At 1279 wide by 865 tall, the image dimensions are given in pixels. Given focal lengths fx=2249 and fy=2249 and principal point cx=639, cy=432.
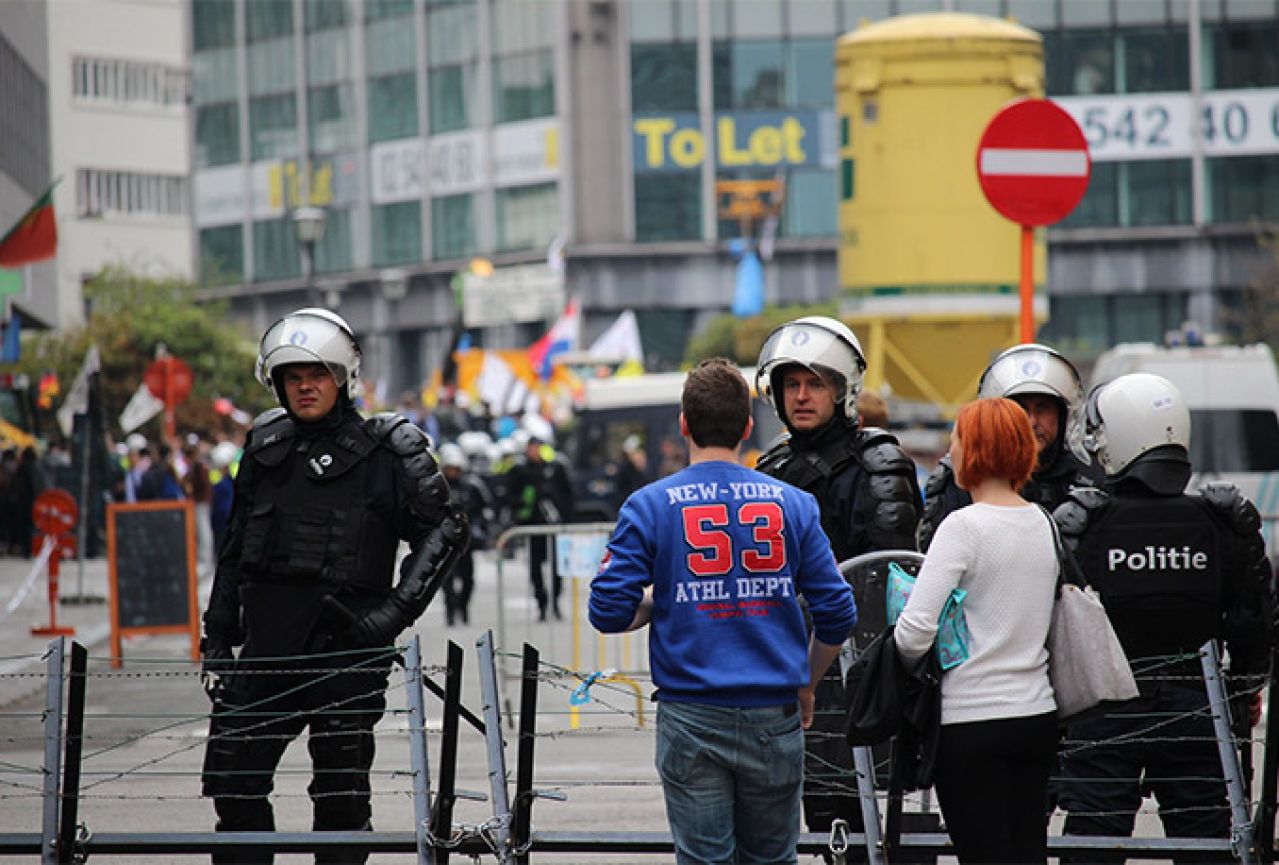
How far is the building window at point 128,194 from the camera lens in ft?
255

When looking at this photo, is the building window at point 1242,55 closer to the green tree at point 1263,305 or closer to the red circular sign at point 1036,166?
the green tree at point 1263,305

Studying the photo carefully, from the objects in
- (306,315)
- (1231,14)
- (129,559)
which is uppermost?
(1231,14)

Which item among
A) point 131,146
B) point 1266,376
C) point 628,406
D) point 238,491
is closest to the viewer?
point 238,491

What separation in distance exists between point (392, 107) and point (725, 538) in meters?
64.9

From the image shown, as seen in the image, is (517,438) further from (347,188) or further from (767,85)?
(347,188)

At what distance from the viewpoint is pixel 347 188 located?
70062 millimetres

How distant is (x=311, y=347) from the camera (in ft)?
24.0

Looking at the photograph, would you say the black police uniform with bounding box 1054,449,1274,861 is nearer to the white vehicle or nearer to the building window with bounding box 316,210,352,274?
the white vehicle

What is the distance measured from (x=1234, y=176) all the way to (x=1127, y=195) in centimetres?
283

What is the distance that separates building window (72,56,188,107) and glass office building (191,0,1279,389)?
1239 centimetres

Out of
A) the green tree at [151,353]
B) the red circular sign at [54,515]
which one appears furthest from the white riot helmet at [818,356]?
the green tree at [151,353]

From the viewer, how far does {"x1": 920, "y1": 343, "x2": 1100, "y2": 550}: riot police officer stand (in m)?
7.88

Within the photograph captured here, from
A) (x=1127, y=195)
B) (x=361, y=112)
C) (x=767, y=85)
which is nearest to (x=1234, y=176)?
(x=1127, y=195)

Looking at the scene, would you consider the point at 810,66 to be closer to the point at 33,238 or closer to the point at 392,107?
the point at 392,107
